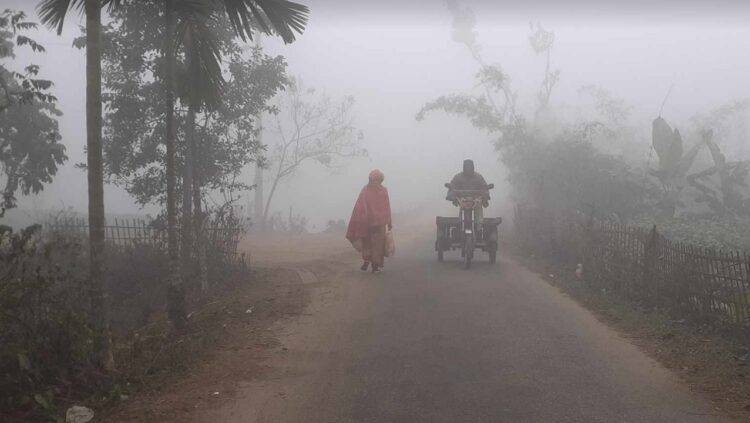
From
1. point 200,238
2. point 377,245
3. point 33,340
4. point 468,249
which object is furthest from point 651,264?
point 33,340

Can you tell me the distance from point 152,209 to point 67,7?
43193 mm

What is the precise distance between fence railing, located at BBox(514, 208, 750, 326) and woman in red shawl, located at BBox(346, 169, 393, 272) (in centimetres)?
339

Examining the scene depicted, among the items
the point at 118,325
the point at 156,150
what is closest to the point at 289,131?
the point at 156,150

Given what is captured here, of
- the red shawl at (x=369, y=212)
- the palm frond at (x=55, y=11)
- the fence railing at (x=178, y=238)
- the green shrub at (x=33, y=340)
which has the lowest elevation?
the green shrub at (x=33, y=340)

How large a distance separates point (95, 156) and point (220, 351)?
2371 mm

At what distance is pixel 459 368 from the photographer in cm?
585

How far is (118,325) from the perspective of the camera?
9.64 m

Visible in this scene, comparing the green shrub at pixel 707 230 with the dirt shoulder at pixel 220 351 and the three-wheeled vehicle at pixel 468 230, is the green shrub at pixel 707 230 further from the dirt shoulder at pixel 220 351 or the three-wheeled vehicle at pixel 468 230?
the dirt shoulder at pixel 220 351

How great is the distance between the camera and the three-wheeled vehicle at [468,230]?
11719mm

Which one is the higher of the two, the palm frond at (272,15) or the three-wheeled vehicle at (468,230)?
the palm frond at (272,15)

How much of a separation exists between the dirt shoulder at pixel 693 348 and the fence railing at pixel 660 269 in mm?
204

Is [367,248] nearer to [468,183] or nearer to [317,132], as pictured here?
[468,183]

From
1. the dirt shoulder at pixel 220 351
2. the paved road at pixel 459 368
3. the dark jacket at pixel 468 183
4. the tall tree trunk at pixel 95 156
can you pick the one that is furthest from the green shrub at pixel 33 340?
the dark jacket at pixel 468 183

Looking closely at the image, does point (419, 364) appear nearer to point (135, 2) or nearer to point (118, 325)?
point (135, 2)
